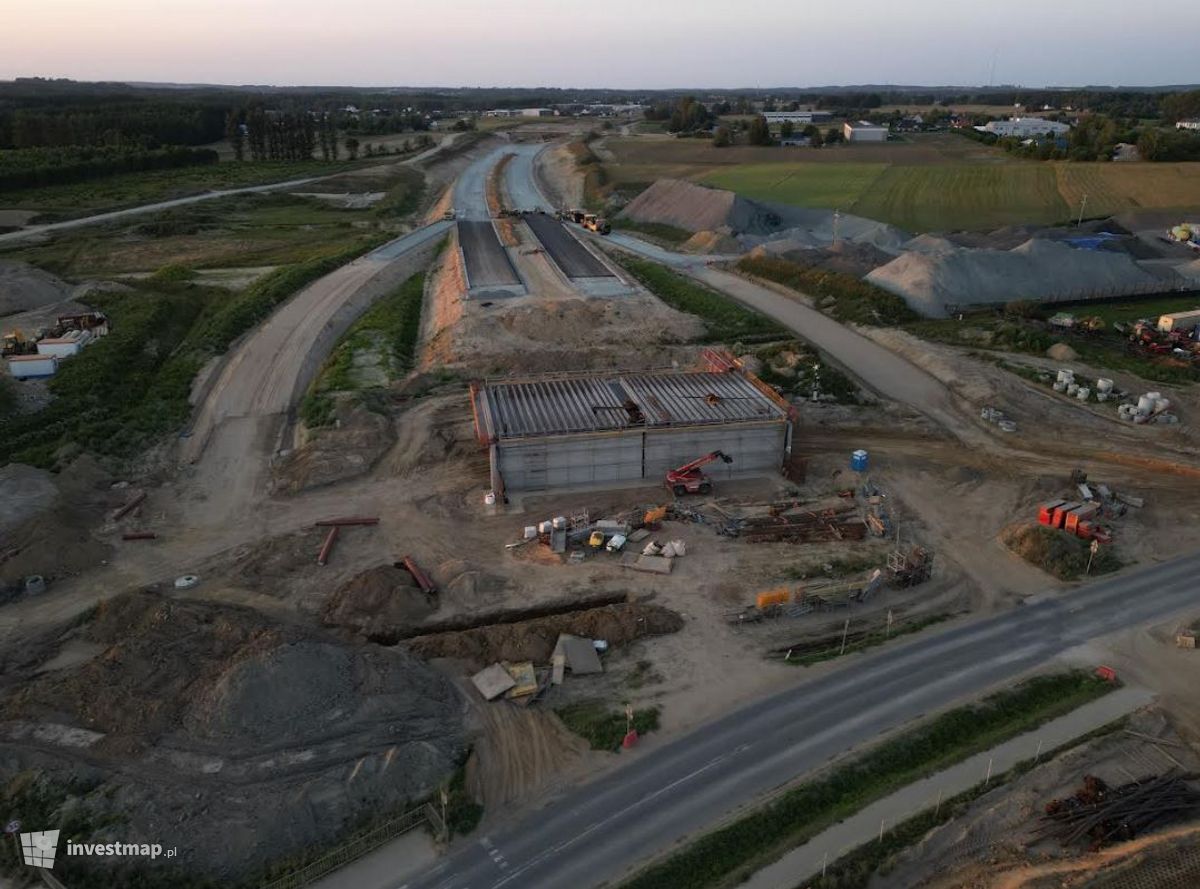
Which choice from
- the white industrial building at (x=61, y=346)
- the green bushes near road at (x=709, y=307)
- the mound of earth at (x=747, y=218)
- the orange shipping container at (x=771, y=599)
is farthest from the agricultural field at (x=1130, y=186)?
the white industrial building at (x=61, y=346)

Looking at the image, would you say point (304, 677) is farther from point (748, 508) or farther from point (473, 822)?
point (748, 508)

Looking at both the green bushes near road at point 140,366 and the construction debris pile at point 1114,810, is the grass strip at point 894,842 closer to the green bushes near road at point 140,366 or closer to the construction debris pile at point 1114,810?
the construction debris pile at point 1114,810

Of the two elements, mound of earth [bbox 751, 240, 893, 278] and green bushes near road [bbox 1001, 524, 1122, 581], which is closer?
green bushes near road [bbox 1001, 524, 1122, 581]

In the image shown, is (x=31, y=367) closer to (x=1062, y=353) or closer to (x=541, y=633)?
(x=541, y=633)

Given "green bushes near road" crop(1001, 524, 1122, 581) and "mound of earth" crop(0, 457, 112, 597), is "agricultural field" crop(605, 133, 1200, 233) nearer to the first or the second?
"green bushes near road" crop(1001, 524, 1122, 581)

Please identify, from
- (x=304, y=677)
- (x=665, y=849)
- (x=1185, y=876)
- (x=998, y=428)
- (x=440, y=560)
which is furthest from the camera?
(x=998, y=428)

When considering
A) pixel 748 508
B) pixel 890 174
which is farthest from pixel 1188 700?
pixel 890 174

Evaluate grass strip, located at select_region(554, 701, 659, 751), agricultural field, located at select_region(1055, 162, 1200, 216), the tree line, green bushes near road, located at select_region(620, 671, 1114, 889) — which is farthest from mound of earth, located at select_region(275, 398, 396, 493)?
the tree line

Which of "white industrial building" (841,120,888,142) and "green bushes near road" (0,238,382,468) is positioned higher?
"white industrial building" (841,120,888,142)
